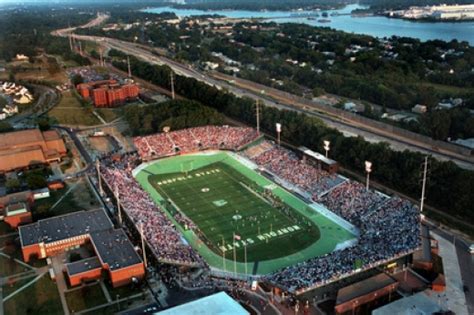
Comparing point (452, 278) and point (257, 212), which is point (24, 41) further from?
point (452, 278)

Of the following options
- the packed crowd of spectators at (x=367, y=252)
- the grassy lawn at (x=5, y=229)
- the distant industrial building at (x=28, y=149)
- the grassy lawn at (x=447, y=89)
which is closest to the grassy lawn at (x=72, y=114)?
the distant industrial building at (x=28, y=149)

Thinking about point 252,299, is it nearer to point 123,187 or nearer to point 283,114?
point 123,187

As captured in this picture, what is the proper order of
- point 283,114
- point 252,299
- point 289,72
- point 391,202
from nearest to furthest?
point 252,299 < point 391,202 < point 283,114 < point 289,72

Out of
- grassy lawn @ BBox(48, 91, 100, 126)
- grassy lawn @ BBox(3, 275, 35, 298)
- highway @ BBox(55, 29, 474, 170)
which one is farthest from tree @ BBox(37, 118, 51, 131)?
grassy lawn @ BBox(3, 275, 35, 298)

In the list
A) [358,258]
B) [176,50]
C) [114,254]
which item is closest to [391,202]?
[358,258]

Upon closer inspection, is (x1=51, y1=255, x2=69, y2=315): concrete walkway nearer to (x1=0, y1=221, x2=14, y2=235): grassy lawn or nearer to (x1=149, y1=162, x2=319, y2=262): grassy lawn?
(x1=0, y1=221, x2=14, y2=235): grassy lawn
